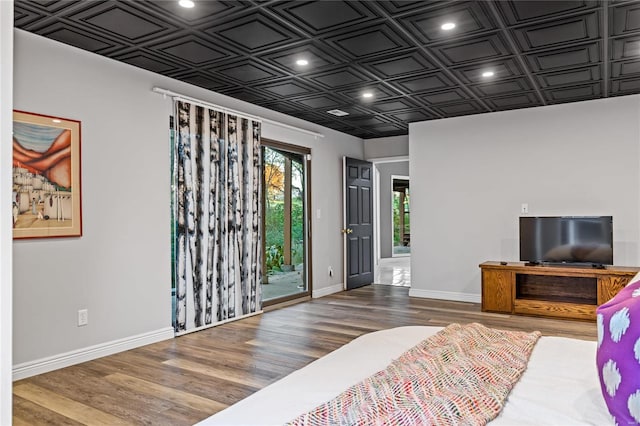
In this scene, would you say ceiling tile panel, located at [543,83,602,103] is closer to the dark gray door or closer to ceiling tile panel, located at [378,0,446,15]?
ceiling tile panel, located at [378,0,446,15]

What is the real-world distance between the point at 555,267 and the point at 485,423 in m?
4.45

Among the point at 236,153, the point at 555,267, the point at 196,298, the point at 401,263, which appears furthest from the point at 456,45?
the point at 401,263

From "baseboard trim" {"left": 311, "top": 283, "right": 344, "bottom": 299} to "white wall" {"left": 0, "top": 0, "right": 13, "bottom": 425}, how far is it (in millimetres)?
5100

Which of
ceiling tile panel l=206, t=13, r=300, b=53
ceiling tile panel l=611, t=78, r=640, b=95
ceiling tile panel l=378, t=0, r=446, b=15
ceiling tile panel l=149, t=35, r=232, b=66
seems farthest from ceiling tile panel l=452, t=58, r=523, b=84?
ceiling tile panel l=149, t=35, r=232, b=66

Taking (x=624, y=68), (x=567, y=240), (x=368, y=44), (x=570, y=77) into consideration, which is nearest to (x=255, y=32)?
(x=368, y=44)

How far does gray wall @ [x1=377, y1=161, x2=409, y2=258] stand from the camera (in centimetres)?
1163

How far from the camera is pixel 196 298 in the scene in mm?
4457

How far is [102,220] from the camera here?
146 inches

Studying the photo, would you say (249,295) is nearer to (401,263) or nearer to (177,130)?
(177,130)

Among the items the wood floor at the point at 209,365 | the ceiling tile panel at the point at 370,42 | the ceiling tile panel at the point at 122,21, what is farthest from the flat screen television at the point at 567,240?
the ceiling tile panel at the point at 122,21

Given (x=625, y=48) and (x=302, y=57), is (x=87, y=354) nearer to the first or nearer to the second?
(x=302, y=57)

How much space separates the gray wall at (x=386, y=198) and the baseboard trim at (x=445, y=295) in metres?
5.43

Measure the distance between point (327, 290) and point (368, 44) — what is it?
3.98 metres

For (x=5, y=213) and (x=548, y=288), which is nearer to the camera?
(x=5, y=213)
